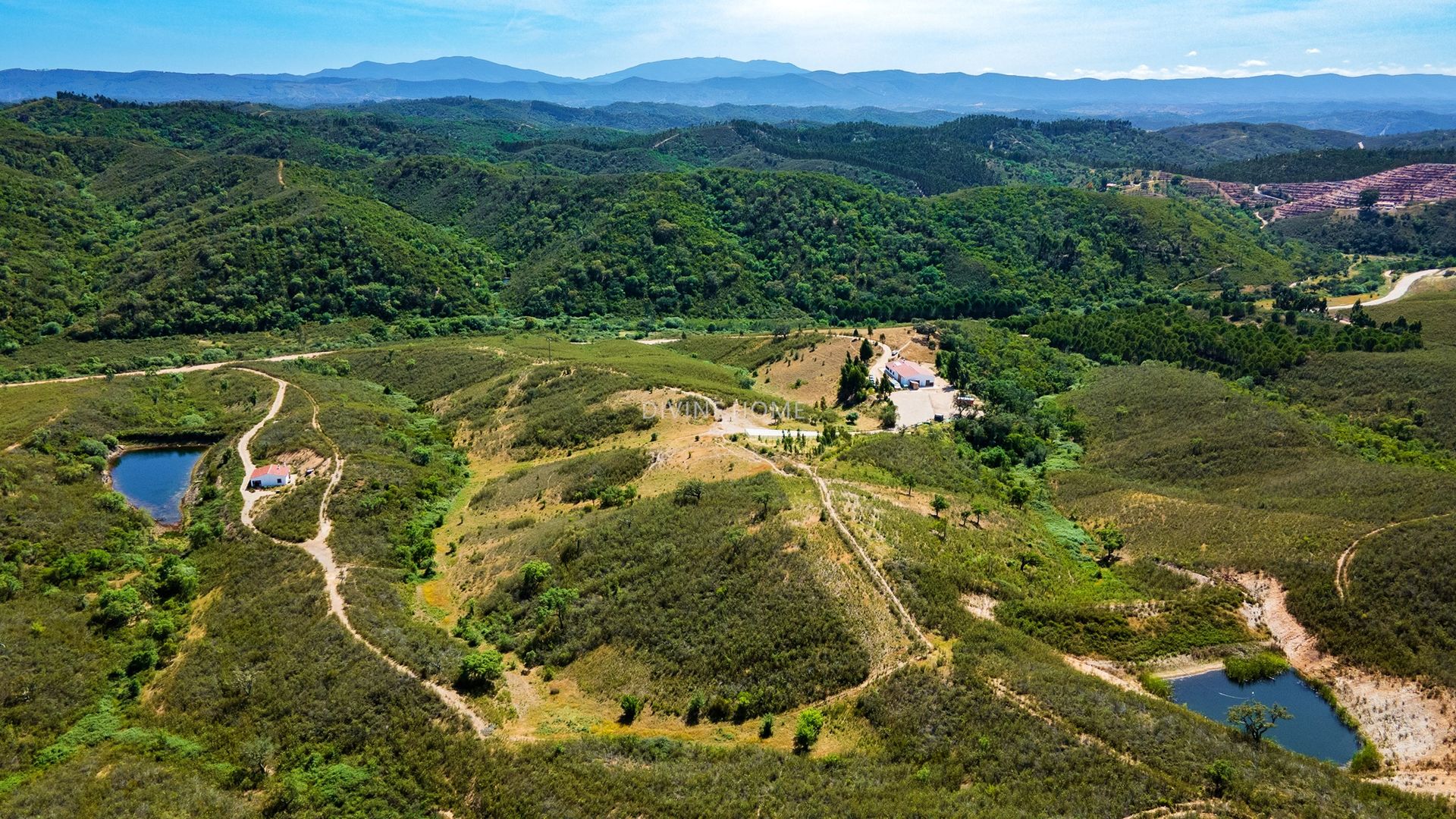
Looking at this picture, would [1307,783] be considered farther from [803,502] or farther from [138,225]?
[138,225]

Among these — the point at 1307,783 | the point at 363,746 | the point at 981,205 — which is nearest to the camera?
the point at 1307,783

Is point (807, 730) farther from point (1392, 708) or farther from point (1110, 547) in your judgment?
point (1110, 547)

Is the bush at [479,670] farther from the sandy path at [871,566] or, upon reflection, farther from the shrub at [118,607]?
the shrub at [118,607]

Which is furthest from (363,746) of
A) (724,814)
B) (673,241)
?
(673,241)

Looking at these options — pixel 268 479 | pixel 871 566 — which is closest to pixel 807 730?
pixel 871 566

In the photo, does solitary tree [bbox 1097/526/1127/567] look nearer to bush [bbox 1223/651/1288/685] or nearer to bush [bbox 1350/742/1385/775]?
bush [bbox 1223/651/1288/685]

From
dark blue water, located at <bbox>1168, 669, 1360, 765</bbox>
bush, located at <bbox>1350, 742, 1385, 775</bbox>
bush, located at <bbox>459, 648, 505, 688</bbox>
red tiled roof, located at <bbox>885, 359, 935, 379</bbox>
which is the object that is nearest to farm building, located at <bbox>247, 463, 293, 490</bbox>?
bush, located at <bbox>459, 648, 505, 688</bbox>
